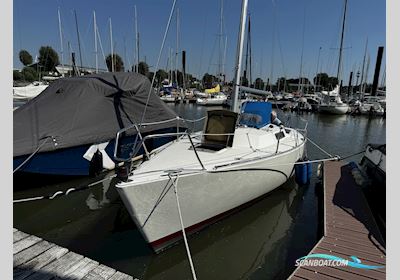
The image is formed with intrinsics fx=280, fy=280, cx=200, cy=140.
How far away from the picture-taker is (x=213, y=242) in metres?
5.47

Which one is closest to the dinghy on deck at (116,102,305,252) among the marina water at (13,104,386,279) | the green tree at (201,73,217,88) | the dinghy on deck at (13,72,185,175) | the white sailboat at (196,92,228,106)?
the marina water at (13,104,386,279)

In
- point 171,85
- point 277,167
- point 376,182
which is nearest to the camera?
point 277,167

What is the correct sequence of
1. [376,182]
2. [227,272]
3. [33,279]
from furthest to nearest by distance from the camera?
[376,182], [227,272], [33,279]

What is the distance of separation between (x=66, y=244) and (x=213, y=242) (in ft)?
9.13

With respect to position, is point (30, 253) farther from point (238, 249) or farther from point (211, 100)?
point (211, 100)

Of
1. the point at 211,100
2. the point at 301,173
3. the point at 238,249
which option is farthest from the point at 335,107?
the point at 238,249

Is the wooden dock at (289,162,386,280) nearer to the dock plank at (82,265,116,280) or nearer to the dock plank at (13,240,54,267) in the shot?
the dock plank at (82,265,116,280)

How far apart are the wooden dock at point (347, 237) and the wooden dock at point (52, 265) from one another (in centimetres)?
259

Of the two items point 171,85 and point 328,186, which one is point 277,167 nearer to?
point 328,186

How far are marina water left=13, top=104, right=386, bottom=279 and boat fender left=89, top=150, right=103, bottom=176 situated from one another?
1.27 ft

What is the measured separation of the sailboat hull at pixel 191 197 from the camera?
14.6 ft

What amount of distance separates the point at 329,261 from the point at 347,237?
3.34 ft

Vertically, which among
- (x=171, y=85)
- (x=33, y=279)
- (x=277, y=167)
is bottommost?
(x=33, y=279)

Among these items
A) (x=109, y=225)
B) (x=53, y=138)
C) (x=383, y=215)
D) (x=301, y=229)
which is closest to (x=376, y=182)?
(x=383, y=215)
